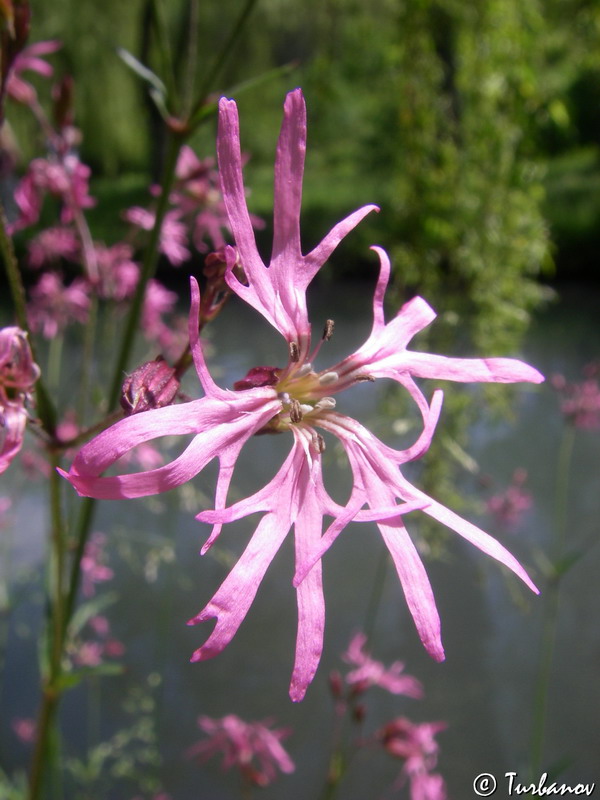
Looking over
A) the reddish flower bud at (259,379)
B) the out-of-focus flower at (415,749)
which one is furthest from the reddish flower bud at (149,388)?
the out-of-focus flower at (415,749)

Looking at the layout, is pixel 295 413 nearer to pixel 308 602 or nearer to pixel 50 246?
pixel 308 602

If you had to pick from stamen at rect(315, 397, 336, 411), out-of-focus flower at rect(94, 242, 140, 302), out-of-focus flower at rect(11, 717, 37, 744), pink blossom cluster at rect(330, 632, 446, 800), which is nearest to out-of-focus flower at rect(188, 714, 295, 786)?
pink blossom cluster at rect(330, 632, 446, 800)

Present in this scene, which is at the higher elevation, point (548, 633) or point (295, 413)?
point (295, 413)

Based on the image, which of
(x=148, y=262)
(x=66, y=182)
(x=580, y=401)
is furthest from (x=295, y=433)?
(x=580, y=401)

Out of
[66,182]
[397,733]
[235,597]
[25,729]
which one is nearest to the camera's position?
[235,597]

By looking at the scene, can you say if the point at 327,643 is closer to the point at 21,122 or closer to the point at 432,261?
the point at 432,261

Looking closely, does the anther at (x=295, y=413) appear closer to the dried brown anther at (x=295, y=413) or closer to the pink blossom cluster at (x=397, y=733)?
the dried brown anther at (x=295, y=413)

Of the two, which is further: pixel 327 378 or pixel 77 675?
pixel 77 675
